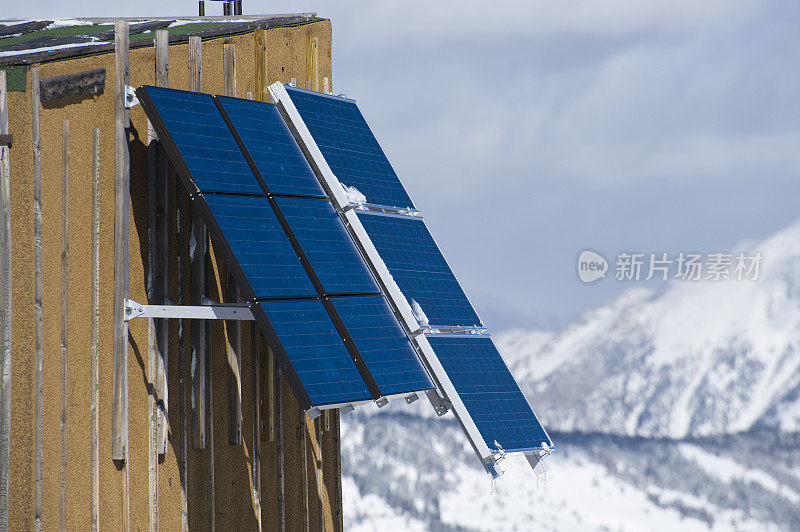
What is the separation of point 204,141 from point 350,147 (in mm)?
2317

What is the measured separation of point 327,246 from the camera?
11.9 m

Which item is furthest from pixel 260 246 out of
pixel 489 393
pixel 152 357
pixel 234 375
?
pixel 489 393

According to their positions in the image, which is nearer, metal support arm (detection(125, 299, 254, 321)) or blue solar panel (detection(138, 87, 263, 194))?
blue solar panel (detection(138, 87, 263, 194))

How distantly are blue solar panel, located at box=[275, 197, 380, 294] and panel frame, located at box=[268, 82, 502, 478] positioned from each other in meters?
0.13

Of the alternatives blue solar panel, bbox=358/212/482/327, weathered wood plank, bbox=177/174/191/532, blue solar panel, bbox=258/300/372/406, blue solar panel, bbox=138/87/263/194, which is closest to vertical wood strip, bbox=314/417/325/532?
weathered wood plank, bbox=177/174/191/532

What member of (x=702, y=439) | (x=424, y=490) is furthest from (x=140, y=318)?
(x=702, y=439)

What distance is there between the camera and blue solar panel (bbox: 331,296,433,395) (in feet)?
36.7

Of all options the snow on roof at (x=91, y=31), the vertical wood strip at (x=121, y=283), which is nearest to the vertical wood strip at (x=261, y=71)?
the snow on roof at (x=91, y=31)

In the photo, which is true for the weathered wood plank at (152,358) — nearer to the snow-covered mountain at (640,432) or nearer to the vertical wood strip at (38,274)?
the vertical wood strip at (38,274)

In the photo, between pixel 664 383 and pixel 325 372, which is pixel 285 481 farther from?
pixel 664 383

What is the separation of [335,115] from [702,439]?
45767 millimetres

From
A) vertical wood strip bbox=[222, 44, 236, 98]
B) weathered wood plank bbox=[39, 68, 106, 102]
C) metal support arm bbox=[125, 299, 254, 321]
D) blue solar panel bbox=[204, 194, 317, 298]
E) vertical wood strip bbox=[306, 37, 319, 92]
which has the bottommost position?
metal support arm bbox=[125, 299, 254, 321]

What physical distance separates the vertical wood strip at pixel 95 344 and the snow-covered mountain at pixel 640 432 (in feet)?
13.6

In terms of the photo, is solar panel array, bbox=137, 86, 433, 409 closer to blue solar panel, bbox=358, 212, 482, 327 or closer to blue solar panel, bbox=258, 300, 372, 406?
blue solar panel, bbox=258, 300, 372, 406
